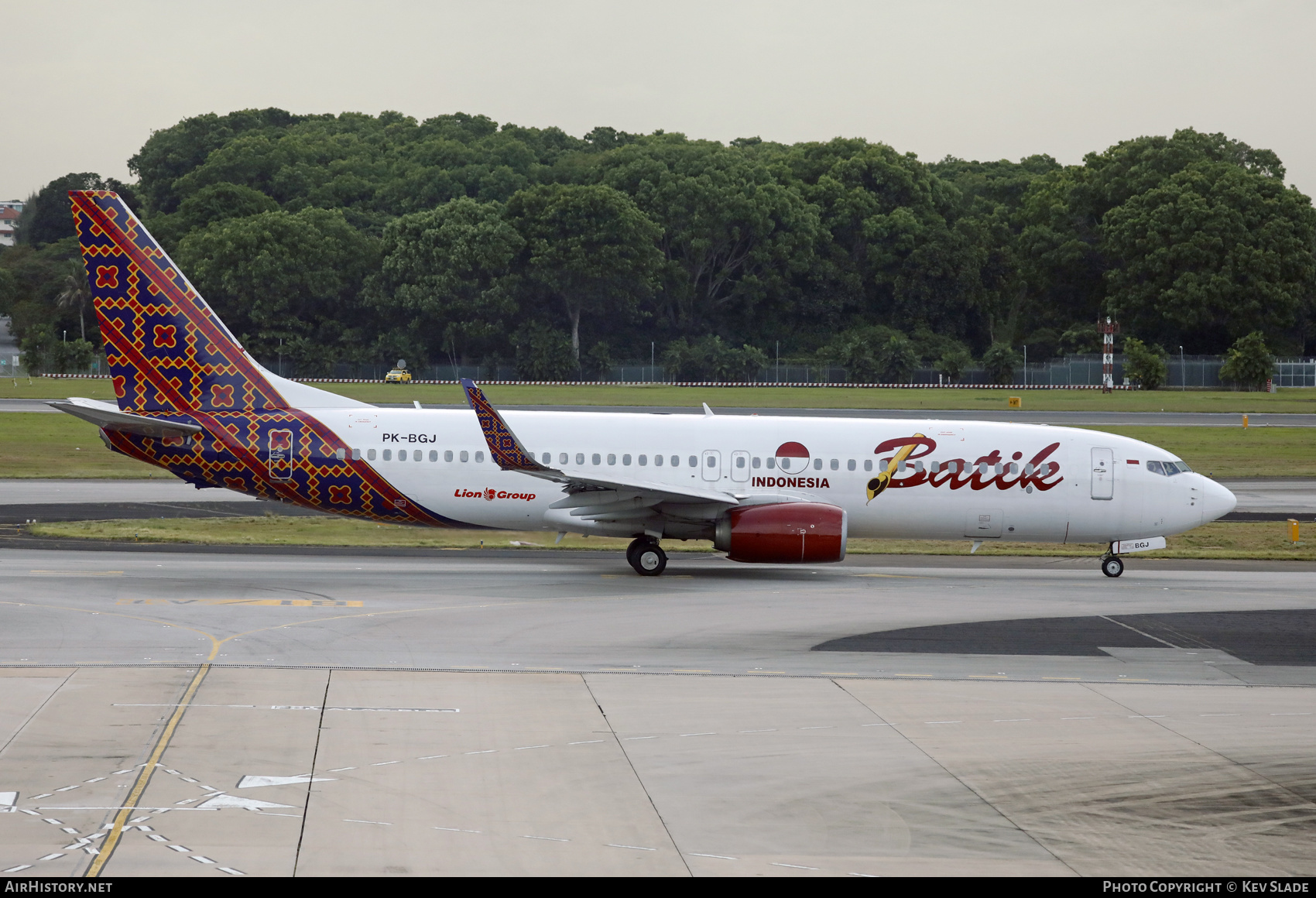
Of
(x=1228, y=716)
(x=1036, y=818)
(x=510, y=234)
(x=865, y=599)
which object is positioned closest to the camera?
(x=1036, y=818)

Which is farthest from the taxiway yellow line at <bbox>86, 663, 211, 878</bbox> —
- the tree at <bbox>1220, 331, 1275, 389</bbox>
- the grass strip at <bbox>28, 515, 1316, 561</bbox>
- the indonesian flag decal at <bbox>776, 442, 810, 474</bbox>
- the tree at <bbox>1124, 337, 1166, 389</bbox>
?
the tree at <bbox>1220, 331, 1275, 389</bbox>

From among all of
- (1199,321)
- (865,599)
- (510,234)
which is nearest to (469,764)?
(865,599)

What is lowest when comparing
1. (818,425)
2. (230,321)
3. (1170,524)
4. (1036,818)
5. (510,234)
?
(1036,818)

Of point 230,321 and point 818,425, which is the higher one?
point 230,321

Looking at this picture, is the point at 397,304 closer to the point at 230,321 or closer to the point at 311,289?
the point at 311,289

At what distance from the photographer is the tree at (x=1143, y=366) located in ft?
363

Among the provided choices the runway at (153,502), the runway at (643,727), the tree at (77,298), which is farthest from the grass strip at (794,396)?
the runway at (643,727)

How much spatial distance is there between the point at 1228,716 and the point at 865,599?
9.76 m

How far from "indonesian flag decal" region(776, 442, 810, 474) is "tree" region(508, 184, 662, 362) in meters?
87.3

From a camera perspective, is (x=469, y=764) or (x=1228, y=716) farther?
(x=1228, y=716)

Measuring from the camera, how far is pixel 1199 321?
11919 centimetres

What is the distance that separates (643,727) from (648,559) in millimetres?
13336

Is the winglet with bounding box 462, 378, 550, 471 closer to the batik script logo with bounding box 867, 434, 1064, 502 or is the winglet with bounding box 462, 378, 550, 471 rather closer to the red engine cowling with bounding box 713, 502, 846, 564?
the red engine cowling with bounding box 713, 502, 846, 564

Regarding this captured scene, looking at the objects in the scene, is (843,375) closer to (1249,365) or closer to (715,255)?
(715,255)
